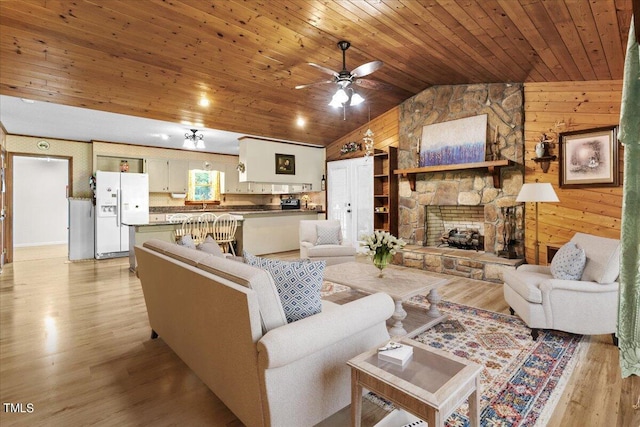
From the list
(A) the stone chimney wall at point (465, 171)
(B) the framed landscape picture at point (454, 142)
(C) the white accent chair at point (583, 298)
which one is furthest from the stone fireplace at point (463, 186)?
(C) the white accent chair at point (583, 298)

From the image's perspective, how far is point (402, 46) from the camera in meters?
3.94

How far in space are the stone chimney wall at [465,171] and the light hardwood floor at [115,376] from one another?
1.83 meters

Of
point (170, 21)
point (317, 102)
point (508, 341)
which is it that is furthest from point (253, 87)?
point (508, 341)

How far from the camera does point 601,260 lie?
259 cm

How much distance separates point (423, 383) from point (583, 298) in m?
2.11

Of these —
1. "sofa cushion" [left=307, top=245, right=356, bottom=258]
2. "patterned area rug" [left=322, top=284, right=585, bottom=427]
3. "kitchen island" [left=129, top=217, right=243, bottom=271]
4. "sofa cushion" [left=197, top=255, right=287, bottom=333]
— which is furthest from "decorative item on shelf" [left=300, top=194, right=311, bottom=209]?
"sofa cushion" [left=197, top=255, right=287, bottom=333]

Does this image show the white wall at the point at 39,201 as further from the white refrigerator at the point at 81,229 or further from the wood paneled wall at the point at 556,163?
the wood paneled wall at the point at 556,163

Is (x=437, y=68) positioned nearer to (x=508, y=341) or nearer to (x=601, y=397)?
(x=508, y=341)

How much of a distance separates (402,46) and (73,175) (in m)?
6.96

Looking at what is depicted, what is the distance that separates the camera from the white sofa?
1.38 metres

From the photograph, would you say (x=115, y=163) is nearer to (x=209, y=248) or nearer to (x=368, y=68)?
(x=209, y=248)

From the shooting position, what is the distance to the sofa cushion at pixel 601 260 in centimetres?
249

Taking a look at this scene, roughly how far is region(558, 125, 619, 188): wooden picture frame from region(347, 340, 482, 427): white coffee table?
408cm

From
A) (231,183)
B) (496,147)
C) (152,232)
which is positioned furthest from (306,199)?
(496,147)
